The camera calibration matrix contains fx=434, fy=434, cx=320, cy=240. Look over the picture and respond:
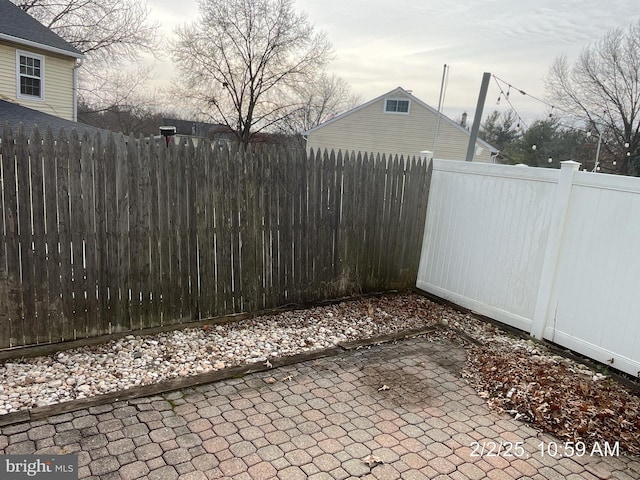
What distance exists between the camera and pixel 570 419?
3318mm

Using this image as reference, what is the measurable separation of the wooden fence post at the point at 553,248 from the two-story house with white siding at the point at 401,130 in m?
18.7

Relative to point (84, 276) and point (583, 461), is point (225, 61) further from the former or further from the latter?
→ point (583, 461)

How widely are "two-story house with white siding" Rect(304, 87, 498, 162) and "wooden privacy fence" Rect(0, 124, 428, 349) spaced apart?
17.9 m

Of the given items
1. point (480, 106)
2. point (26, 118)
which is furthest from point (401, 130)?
point (26, 118)

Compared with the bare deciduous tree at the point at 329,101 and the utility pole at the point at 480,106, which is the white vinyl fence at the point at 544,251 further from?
the bare deciduous tree at the point at 329,101

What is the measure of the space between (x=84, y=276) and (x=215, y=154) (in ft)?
5.60

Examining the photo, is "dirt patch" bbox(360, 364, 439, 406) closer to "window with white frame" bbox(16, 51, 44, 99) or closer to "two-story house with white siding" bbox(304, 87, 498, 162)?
"window with white frame" bbox(16, 51, 44, 99)

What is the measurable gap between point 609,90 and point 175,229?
30911mm

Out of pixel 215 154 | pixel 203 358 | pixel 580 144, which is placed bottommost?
pixel 203 358

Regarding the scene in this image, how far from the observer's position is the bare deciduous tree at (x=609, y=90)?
25609 millimetres

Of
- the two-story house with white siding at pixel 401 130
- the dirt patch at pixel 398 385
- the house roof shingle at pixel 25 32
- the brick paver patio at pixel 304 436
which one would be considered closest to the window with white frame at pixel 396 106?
the two-story house with white siding at pixel 401 130

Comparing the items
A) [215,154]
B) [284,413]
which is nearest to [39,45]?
[215,154]

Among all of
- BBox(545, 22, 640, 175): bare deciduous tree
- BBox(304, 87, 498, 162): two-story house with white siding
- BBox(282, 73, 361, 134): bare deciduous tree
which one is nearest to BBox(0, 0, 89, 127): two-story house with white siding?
BBox(304, 87, 498, 162): two-story house with white siding

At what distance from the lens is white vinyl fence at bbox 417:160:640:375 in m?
4.10
